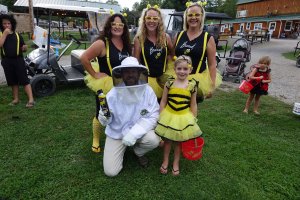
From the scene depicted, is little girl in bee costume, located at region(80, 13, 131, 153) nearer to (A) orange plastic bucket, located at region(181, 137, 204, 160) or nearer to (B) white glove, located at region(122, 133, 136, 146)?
(B) white glove, located at region(122, 133, 136, 146)

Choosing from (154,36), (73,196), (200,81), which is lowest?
(73,196)

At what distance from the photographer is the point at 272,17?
3472 centimetres

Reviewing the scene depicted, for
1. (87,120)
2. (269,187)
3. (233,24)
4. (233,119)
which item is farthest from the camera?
(233,24)

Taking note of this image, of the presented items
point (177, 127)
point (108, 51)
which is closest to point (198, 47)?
point (177, 127)

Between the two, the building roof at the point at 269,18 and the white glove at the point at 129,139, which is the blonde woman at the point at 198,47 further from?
the building roof at the point at 269,18

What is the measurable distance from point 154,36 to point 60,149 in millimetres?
2047

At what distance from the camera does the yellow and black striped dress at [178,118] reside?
2551mm

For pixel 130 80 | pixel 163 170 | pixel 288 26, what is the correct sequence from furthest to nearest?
pixel 288 26 → pixel 163 170 → pixel 130 80

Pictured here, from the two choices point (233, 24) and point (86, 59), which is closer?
point (86, 59)

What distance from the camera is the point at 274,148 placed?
3605 millimetres

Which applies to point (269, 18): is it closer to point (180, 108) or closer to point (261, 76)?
point (261, 76)

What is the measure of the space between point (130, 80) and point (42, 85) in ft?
11.7

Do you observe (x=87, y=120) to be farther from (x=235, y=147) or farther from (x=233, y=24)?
(x=233, y=24)

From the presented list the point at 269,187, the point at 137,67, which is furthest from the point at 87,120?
the point at 269,187
